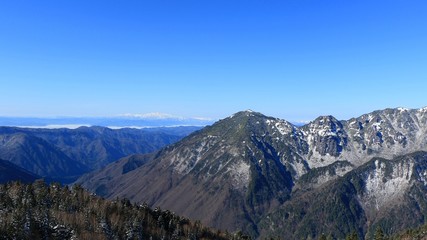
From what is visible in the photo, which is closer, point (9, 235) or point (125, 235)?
point (9, 235)

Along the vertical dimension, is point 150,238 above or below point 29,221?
below

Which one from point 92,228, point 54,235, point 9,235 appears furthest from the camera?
point 92,228

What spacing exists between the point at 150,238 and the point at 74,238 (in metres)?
39.9

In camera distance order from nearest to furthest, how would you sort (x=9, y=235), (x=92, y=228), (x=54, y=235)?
(x=9, y=235)
(x=54, y=235)
(x=92, y=228)

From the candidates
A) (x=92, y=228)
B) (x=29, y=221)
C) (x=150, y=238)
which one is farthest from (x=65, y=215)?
(x=150, y=238)

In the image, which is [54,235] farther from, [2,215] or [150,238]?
[150,238]

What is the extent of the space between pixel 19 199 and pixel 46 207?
1320 cm

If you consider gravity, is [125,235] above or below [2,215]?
below

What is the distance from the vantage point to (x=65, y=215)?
19100 centimetres

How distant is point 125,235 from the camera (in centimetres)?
19312

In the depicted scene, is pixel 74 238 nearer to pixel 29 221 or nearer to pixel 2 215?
pixel 29 221

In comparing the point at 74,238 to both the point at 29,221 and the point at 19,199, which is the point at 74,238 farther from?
the point at 19,199

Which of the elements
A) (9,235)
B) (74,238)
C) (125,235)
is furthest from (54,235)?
(125,235)

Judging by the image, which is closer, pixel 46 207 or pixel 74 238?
pixel 74 238
